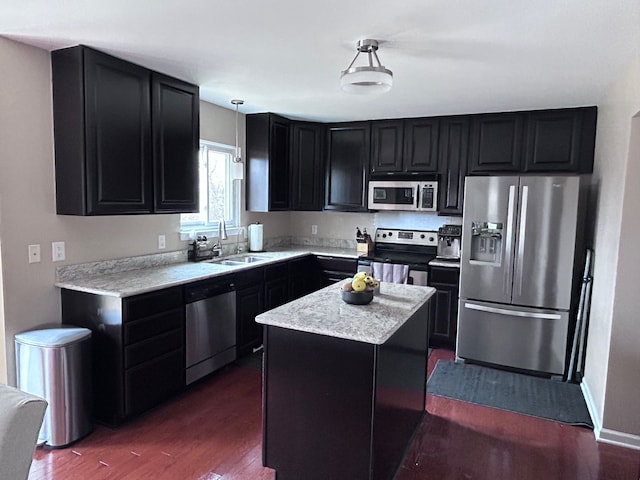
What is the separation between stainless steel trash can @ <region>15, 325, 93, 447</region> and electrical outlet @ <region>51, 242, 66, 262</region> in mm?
481

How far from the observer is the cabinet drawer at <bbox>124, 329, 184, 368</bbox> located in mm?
2625

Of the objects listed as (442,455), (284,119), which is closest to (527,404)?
(442,455)

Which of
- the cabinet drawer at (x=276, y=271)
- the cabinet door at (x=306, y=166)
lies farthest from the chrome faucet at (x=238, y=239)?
the cabinet door at (x=306, y=166)

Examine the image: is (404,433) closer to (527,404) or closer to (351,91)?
(527,404)

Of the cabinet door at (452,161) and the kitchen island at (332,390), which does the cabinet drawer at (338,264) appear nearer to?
the cabinet door at (452,161)

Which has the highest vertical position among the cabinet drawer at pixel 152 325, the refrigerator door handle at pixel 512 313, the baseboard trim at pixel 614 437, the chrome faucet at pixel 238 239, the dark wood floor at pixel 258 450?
the chrome faucet at pixel 238 239

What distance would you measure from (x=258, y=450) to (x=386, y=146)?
10.5 ft

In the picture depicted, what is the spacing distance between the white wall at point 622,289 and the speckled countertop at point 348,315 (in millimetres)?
1164

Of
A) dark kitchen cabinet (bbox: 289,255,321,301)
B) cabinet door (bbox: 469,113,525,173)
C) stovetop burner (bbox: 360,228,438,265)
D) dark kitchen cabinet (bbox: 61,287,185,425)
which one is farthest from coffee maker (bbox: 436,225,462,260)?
dark kitchen cabinet (bbox: 61,287,185,425)

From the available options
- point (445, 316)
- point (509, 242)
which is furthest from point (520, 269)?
point (445, 316)

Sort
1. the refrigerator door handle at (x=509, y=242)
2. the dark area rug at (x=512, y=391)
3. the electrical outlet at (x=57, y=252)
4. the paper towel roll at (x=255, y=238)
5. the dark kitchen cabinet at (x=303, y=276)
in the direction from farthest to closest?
the paper towel roll at (x=255, y=238), the dark kitchen cabinet at (x=303, y=276), the refrigerator door handle at (x=509, y=242), the dark area rug at (x=512, y=391), the electrical outlet at (x=57, y=252)

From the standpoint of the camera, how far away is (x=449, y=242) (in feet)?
14.4

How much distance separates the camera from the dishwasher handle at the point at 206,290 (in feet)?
9.98

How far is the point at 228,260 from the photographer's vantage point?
4039 millimetres
